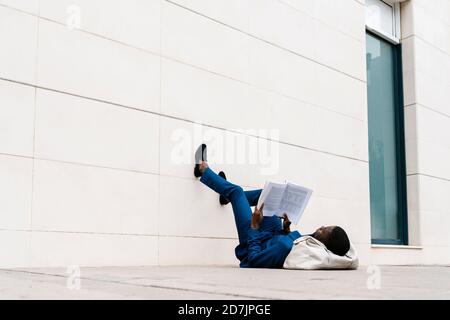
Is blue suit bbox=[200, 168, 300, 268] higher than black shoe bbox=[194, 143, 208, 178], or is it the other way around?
black shoe bbox=[194, 143, 208, 178]

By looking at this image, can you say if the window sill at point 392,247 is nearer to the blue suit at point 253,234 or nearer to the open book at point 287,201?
the blue suit at point 253,234

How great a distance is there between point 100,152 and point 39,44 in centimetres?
103

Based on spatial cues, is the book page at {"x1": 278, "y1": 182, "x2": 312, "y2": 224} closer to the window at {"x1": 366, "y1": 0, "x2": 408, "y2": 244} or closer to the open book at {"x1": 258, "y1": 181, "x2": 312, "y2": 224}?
the open book at {"x1": 258, "y1": 181, "x2": 312, "y2": 224}

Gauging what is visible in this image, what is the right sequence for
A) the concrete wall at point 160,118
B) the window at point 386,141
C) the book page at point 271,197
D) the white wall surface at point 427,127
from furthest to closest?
the white wall surface at point 427,127
the window at point 386,141
the book page at point 271,197
the concrete wall at point 160,118

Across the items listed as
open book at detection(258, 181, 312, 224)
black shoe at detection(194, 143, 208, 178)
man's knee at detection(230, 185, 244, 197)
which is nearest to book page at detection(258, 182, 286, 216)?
open book at detection(258, 181, 312, 224)

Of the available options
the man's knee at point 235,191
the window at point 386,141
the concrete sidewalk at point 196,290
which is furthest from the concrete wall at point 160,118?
the concrete sidewalk at point 196,290

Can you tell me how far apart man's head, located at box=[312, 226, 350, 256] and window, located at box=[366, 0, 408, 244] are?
14.1 ft

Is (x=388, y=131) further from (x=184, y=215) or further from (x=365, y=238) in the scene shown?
(x=184, y=215)

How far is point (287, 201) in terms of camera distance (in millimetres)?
5457

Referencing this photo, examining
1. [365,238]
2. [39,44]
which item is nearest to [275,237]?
[39,44]

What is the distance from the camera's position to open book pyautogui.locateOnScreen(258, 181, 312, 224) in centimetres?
536

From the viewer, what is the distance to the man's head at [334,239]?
15.9 feet

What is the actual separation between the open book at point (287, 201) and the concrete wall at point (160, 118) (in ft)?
3.41

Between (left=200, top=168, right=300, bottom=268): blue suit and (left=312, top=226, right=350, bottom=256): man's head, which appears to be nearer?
(left=312, top=226, right=350, bottom=256): man's head
